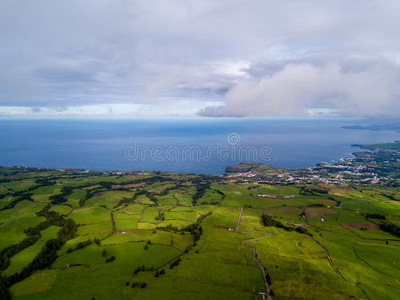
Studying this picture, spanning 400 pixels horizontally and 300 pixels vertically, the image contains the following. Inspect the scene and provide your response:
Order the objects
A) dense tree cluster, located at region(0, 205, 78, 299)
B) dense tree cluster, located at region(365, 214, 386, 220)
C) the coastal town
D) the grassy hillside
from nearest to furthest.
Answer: the grassy hillside → dense tree cluster, located at region(0, 205, 78, 299) → dense tree cluster, located at region(365, 214, 386, 220) → the coastal town

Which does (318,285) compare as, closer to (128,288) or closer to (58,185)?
(128,288)

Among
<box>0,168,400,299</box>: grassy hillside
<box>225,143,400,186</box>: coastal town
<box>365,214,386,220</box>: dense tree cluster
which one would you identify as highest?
<box>0,168,400,299</box>: grassy hillside

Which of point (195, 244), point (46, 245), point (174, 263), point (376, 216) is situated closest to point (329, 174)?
point (376, 216)

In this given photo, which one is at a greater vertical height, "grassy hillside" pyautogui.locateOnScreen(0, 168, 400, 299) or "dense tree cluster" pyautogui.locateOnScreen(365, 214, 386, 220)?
"grassy hillside" pyautogui.locateOnScreen(0, 168, 400, 299)

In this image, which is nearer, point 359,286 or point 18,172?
point 359,286

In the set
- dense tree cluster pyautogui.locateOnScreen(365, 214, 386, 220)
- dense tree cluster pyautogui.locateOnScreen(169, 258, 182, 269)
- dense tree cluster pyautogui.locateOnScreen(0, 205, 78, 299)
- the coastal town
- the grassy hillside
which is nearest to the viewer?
the grassy hillside

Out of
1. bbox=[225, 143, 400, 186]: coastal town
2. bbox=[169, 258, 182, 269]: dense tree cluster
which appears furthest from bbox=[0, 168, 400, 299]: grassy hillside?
bbox=[225, 143, 400, 186]: coastal town

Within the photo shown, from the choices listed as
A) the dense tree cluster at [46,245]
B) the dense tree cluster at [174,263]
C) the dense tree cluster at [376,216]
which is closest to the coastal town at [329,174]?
the dense tree cluster at [376,216]

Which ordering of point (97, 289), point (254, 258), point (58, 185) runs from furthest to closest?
1. point (58, 185)
2. point (254, 258)
3. point (97, 289)

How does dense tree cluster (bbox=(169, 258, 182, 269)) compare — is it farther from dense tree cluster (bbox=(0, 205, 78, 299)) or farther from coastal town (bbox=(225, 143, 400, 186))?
coastal town (bbox=(225, 143, 400, 186))

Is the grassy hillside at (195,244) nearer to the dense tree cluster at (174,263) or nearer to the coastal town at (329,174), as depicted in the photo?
the dense tree cluster at (174,263)

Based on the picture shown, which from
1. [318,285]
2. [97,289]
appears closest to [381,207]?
[318,285]
